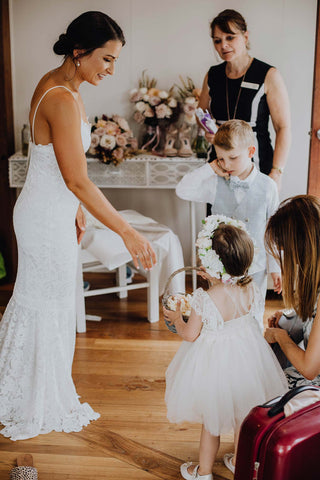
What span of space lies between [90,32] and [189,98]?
215 centimetres

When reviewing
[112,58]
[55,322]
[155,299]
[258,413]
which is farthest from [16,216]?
[155,299]

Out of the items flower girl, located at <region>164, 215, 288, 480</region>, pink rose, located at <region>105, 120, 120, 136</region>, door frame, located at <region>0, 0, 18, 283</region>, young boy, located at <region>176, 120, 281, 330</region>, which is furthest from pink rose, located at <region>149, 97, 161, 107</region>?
flower girl, located at <region>164, 215, 288, 480</region>

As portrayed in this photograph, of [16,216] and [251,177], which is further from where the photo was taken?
[251,177]

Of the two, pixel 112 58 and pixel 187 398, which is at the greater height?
pixel 112 58

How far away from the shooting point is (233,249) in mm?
1864

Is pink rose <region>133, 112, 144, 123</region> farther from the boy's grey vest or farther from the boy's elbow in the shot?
the boy's elbow

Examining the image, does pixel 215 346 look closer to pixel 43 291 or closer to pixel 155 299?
pixel 43 291

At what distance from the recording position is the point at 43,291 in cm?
226

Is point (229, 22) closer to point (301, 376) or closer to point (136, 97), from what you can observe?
point (136, 97)

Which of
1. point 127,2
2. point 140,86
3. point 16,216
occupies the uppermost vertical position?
point 127,2

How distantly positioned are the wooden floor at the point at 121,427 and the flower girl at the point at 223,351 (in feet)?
1.04

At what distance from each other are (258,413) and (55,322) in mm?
1119

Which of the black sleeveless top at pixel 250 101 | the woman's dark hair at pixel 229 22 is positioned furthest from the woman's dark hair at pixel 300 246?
the woman's dark hair at pixel 229 22

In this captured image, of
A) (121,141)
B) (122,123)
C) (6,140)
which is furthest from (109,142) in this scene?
(6,140)
